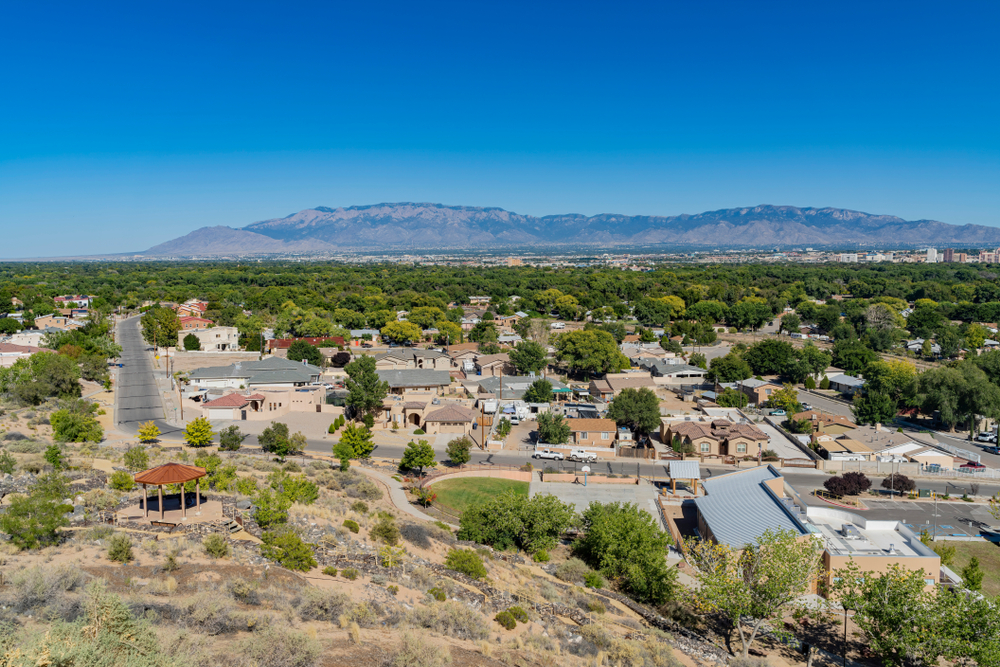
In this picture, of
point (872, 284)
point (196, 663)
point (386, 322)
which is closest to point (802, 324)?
point (872, 284)

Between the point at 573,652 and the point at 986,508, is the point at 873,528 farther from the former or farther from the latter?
the point at 573,652

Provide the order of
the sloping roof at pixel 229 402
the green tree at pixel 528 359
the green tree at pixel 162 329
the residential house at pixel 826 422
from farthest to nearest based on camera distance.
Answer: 1. the green tree at pixel 162 329
2. the green tree at pixel 528 359
3. the sloping roof at pixel 229 402
4. the residential house at pixel 826 422

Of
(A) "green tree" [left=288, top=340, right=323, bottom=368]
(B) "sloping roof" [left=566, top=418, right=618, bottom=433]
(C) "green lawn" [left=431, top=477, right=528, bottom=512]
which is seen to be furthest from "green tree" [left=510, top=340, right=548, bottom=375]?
(C) "green lawn" [left=431, top=477, right=528, bottom=512]

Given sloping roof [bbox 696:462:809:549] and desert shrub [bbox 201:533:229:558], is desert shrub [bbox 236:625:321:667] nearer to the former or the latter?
desert shrub [bbox 201:533:229:558]

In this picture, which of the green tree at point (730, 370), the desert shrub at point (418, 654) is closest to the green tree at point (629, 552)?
the desert shrub at point (418, 654)

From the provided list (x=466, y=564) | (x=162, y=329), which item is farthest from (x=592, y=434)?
(x=162, y=329)

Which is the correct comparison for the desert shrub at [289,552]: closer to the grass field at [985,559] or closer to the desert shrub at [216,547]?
the desert shrub at [216,547]
